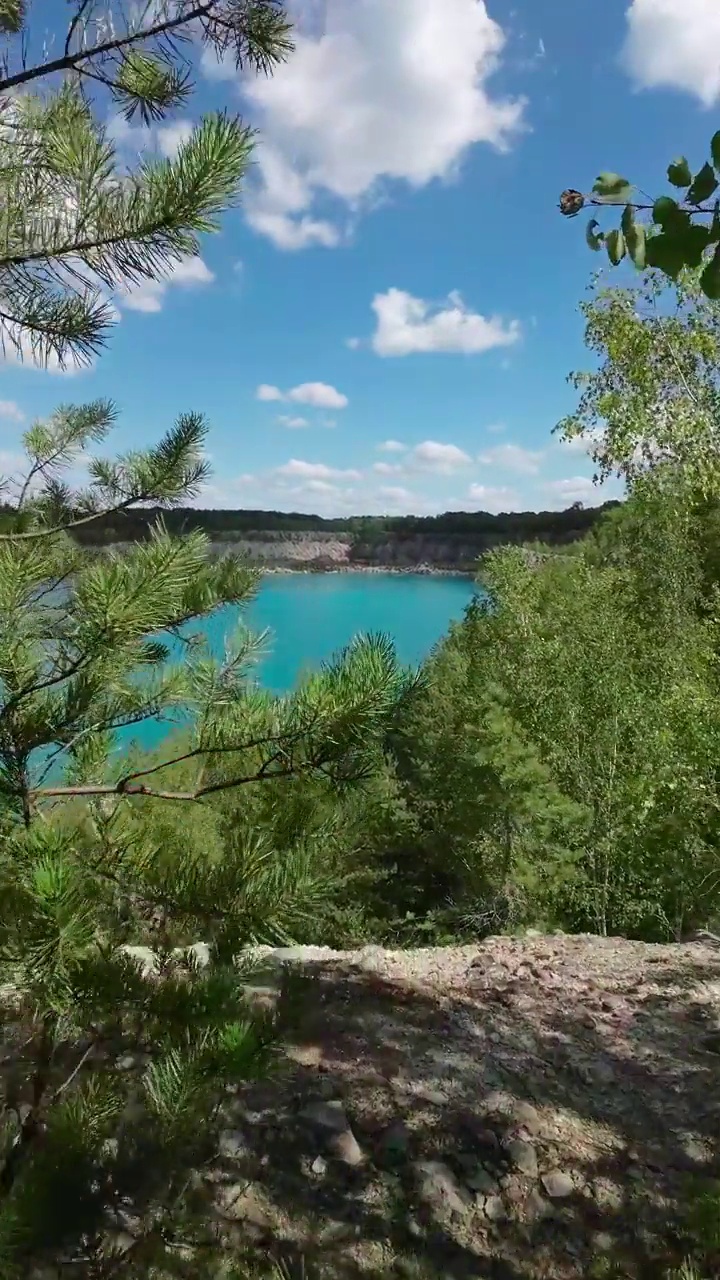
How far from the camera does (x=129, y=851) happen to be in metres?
1.91

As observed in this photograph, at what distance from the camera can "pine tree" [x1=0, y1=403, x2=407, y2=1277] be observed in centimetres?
156

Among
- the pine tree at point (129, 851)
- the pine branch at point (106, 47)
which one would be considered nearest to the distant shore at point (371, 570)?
the pine tree at point (129, 851)

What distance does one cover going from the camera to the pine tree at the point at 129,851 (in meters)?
1.56

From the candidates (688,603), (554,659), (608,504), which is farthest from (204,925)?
(608,504)

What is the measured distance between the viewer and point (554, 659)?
42.4 ft

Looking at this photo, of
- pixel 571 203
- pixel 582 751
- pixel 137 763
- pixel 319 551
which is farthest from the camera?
pixel 582 751

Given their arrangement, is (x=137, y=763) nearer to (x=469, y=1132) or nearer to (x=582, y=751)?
(x=469, y=1132)

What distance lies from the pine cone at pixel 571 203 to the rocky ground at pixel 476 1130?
175 centimetres

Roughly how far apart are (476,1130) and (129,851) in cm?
213

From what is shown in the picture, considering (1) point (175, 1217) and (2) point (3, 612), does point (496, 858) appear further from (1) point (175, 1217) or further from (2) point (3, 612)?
(2) point (3, 612)

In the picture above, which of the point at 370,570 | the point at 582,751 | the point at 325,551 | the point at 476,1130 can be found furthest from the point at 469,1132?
the point at 582,751

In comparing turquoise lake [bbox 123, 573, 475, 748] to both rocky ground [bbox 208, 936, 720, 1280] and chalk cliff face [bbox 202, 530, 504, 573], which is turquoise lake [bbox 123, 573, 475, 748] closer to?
chalk cliff face [bbox 202, 530, 504, 573]

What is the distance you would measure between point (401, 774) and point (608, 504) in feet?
33.6

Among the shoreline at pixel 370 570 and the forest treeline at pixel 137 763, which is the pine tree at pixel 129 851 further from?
the shoreline at pixel 370 570
